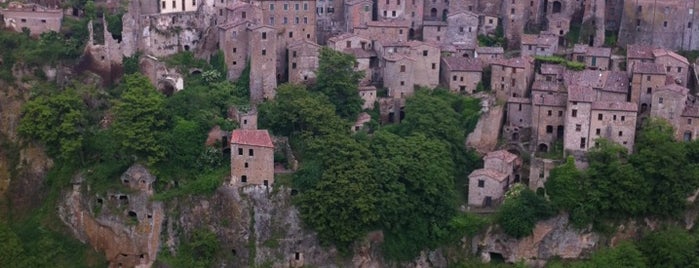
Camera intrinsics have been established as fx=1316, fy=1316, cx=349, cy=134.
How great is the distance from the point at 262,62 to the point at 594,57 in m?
17.1

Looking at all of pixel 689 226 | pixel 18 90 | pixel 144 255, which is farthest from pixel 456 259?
pixel 18 90

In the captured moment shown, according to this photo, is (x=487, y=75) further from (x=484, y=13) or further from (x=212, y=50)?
(x=212, y=50)

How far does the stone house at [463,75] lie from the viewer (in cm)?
6756

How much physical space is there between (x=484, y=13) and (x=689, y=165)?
55.9ft

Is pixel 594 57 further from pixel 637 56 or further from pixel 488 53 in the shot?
pixel 488 53

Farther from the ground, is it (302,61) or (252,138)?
(302,61)

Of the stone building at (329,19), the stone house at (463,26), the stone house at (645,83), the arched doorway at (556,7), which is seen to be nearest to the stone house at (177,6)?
the stone building at (329,19)

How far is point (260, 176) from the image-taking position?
202 ft

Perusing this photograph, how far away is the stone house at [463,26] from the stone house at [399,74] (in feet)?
15.9

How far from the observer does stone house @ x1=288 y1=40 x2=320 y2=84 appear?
6762 centimetres

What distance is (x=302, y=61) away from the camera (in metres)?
67.8

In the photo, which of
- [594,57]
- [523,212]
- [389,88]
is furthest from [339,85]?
[594,57]

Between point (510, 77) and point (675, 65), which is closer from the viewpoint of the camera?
point (675, 65)

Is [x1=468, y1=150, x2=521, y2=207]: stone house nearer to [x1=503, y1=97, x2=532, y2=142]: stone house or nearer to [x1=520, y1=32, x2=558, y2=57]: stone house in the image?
[x1=503, y1=97, x2=532, y2=142]: stone house
